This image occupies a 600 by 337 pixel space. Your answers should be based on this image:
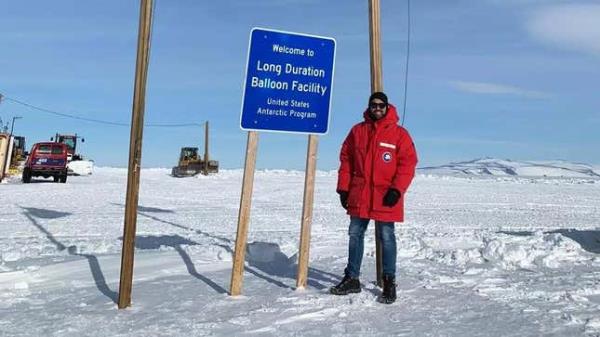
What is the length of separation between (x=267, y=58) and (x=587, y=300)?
10.8ft

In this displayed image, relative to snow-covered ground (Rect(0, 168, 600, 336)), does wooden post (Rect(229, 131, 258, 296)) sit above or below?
above

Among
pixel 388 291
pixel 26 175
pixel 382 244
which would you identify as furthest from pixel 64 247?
pixel 26 175

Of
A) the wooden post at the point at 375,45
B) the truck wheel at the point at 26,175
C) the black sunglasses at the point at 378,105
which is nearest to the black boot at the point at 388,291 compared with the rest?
the black sunglasses at the point at 378,105

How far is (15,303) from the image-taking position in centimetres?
521

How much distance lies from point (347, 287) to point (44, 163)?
94.0 ft

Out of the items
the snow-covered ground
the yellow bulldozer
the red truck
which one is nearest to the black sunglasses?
the snow-covered ground

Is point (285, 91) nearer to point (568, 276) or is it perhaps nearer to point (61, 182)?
point (568, 276)

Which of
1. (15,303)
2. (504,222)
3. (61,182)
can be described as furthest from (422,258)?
(61,182)

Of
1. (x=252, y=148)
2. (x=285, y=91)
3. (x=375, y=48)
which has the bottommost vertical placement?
(x=252, y=148)

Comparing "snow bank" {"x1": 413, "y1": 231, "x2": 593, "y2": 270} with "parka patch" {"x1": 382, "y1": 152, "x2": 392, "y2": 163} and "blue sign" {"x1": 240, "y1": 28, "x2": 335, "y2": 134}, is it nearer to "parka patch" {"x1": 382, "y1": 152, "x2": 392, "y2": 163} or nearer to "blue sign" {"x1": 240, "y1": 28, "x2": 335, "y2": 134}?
"parka patch" {"x1": 382, "y1": 152, "x2": 392, "y2": 163}

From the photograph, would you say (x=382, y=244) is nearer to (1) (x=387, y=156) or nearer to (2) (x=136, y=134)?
(1) (x=387, y=156)

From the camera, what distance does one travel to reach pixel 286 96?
5281 mm

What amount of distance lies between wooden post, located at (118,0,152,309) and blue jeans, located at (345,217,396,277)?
6.02 ft

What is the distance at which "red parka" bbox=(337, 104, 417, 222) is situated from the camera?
16.1 ft
